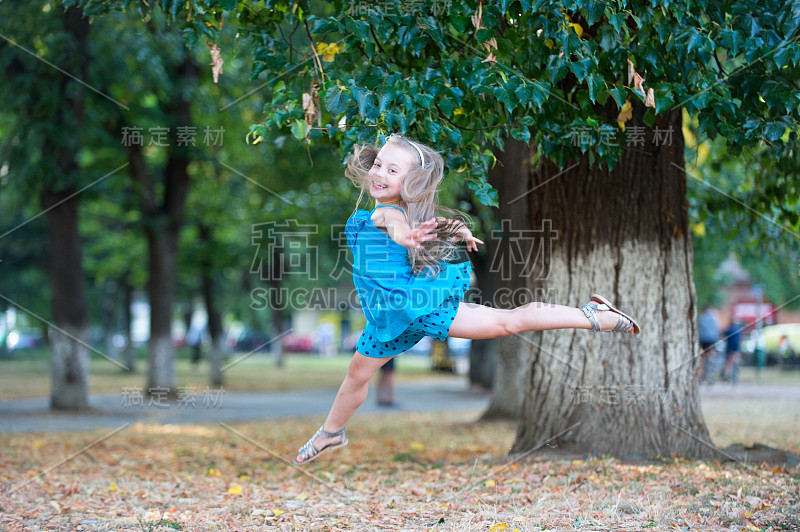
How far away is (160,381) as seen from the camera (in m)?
14.5

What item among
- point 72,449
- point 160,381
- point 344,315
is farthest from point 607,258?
point 344,315

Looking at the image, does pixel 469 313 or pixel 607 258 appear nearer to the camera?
pixel 469 313

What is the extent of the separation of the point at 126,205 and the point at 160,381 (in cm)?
463

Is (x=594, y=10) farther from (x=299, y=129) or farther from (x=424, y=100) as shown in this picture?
(x=299, y=129)

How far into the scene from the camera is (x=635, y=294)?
5871 mm

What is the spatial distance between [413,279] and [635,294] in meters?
2.40

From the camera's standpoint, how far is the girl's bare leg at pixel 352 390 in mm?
4453

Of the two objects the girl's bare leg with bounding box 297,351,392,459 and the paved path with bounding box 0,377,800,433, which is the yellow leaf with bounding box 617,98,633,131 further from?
the paved path with bounding box 0,377,800,433

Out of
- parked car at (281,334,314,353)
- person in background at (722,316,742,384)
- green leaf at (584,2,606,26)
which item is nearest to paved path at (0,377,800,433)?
person in background at (722,316,742,384)

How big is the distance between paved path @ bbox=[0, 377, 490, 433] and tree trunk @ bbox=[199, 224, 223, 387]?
1677 millimetres

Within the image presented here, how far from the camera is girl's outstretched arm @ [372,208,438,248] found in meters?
Result: 3.84

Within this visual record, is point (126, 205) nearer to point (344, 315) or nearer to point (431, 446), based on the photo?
point (431, 446)

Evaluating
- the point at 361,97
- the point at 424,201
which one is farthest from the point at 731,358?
the point at 361,97

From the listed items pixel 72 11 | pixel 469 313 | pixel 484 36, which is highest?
pixel 72 11
